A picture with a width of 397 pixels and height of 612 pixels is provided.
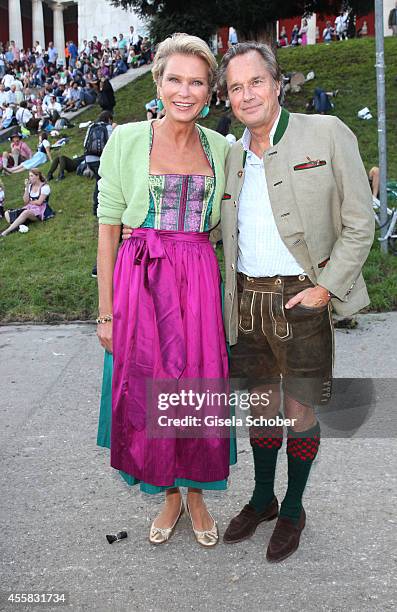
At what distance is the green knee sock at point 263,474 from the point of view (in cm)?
314

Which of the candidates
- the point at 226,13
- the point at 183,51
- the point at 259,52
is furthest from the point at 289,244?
the point at 226,13

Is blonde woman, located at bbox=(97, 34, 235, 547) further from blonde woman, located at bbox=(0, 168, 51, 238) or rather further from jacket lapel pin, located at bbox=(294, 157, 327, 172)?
blonde woman, located at bbox=(0, 168, 51, 238)

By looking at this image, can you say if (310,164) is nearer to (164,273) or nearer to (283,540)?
(164,273)

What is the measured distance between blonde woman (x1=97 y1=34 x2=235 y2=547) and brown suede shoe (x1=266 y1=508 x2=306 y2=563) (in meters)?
0.33

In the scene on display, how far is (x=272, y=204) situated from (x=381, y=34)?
604cm

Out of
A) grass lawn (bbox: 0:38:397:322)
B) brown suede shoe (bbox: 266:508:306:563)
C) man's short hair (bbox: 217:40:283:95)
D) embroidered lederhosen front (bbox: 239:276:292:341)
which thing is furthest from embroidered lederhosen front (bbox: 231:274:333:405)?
grass lawn (bbox: 0:38:397:322)

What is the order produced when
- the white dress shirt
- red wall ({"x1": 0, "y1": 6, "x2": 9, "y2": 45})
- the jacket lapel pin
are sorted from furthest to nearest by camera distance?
1. red wall ({"x1": 0, "y1": 6, "x2": 9, "y2": 45})
2. the white dress shirt
3. the jacket lapel pin

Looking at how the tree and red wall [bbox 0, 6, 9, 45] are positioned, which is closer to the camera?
the tree

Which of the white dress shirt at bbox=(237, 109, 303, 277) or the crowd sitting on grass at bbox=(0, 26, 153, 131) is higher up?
the crowd sitting on grass at bbox=(0, 26, 153, 131)

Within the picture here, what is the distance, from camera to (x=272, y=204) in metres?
2.77

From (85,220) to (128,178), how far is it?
8.67 m

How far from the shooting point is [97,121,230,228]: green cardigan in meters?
2.90

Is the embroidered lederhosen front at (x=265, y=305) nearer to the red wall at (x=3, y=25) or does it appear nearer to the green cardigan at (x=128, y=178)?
the green cardigan at (x=128, y=178)

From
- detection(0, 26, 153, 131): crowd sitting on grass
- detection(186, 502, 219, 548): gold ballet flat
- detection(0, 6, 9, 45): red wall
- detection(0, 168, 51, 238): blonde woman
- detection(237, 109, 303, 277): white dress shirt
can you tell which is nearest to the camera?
detection(237, 109, 303, 277): white dress shirt
